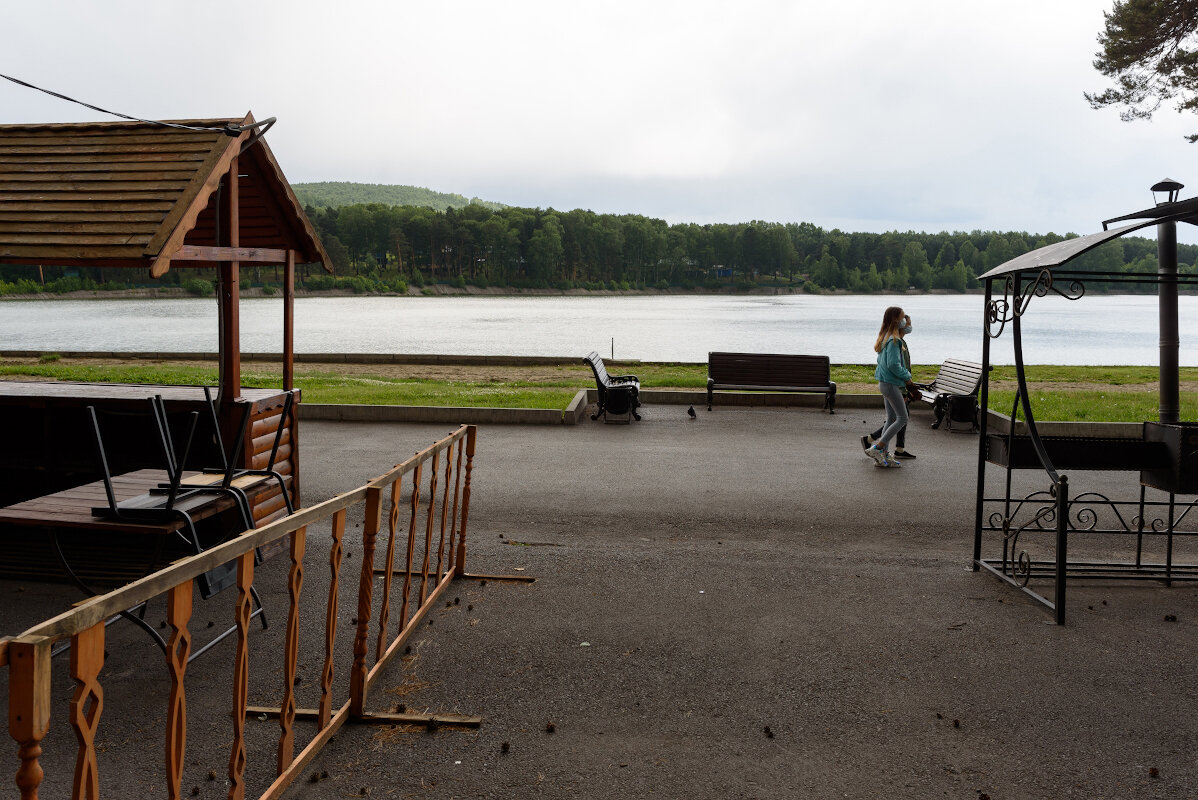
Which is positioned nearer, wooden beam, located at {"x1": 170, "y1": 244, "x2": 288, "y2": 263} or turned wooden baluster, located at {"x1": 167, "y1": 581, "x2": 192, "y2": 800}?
turned wooden baluster, located at {"x1": 167, "y1": 581, "x2": 192, "y2": 800}

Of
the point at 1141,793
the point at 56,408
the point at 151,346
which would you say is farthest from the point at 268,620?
the point at 151,346

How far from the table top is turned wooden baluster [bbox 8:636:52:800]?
109 inches

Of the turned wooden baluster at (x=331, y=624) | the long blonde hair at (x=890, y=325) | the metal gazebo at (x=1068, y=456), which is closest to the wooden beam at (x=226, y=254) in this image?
the turned wooden baluster at (x=331, y=624)

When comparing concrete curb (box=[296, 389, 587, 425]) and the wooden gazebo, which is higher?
the wooden gazebo

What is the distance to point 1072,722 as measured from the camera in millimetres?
4016

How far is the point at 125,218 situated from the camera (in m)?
5.66

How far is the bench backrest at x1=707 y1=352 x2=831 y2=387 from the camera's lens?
1532 cm

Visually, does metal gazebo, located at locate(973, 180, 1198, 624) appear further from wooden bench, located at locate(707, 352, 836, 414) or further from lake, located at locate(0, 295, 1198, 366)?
lake, located at locate(0, 295, 1198, 366)

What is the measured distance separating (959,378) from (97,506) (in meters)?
11.5

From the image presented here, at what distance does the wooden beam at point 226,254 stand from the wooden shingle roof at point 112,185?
0.25 ft

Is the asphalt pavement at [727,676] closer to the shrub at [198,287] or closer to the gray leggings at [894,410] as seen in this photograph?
the gray leggings at [894,410]

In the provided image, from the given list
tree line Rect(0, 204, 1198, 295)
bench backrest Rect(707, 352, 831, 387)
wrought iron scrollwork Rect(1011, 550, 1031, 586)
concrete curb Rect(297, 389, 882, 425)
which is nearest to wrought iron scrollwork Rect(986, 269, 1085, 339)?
wrought iron scrollwork Rect(1011, 550, 1031, 586)

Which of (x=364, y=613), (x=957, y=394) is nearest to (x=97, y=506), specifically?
(x=364, y=613)

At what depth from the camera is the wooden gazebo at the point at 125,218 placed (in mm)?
5566
